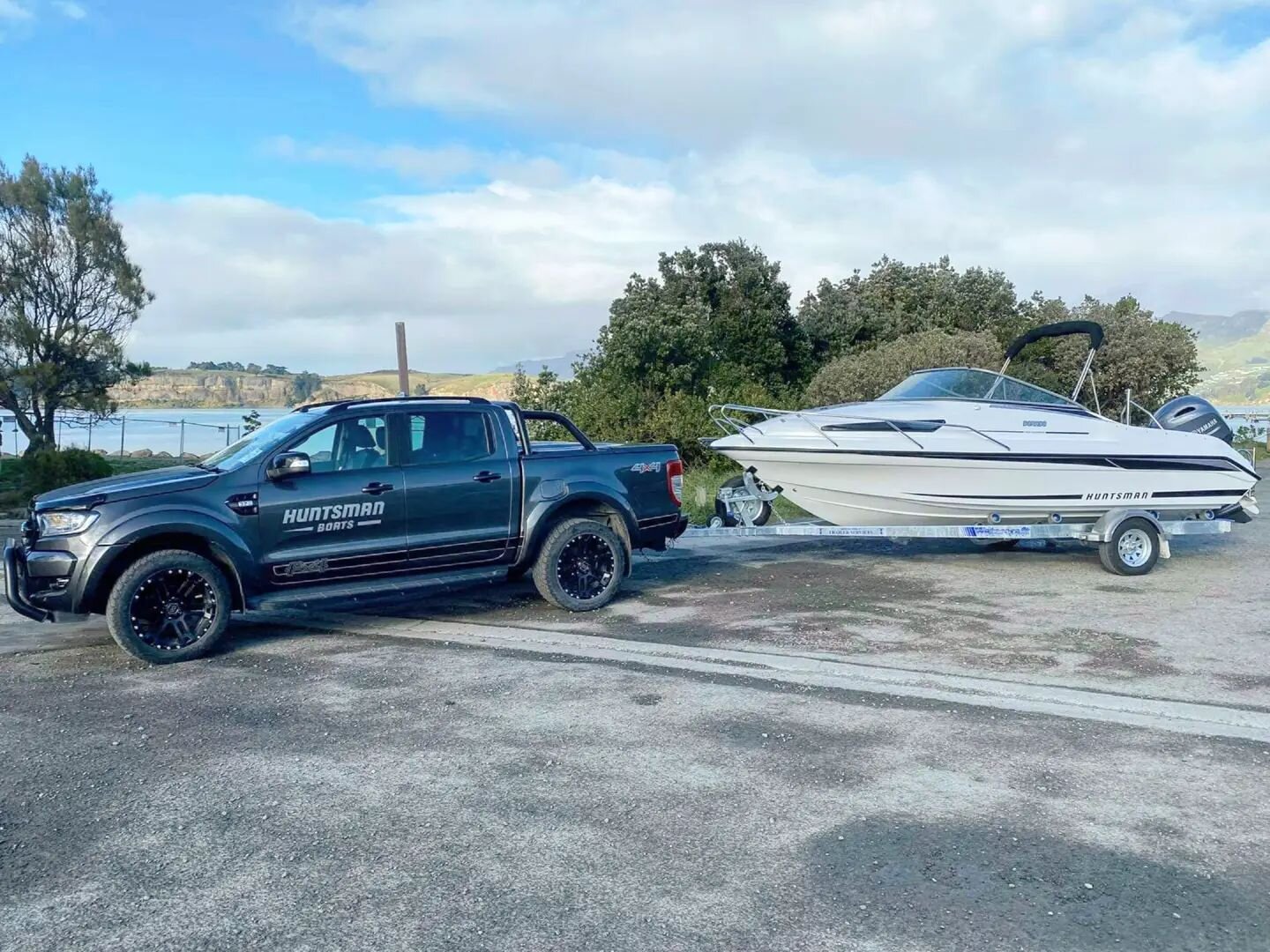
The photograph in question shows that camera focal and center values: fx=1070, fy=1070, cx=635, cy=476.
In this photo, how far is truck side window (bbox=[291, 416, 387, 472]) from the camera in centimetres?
836

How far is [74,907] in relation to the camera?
4.00 meters

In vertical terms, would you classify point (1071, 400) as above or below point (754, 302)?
below

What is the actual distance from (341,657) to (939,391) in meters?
6.85

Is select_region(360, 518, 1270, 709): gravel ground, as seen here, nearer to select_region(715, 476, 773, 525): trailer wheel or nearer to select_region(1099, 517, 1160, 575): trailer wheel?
select_region(1099, 517, 1160, 575): trailer wheel

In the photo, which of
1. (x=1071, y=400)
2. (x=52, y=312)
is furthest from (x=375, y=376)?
(x=1071, y=400)

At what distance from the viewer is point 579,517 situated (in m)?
9.42

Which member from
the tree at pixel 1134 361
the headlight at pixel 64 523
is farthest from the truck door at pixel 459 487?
the tree at pixel 1134 361

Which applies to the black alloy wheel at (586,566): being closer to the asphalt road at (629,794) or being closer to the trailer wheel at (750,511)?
the asphalt road at (629,794)

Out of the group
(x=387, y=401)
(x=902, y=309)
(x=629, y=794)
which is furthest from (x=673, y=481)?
(x=902, y=309)

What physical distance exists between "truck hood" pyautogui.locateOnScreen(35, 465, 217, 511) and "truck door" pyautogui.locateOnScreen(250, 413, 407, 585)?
0.53 metres

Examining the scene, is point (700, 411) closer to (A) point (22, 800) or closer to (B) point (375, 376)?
(B) point (375, 376)

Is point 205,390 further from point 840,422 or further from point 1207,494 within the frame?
point 1207,494

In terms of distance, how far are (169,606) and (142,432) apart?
19.7 meters

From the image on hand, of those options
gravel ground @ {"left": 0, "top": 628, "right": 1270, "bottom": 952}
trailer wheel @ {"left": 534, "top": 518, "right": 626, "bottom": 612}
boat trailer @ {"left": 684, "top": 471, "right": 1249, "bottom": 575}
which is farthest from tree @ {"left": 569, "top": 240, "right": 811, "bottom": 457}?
gravel ground @ {"left": 0, "top": 628, "right": 1270, "bottom": 952}
